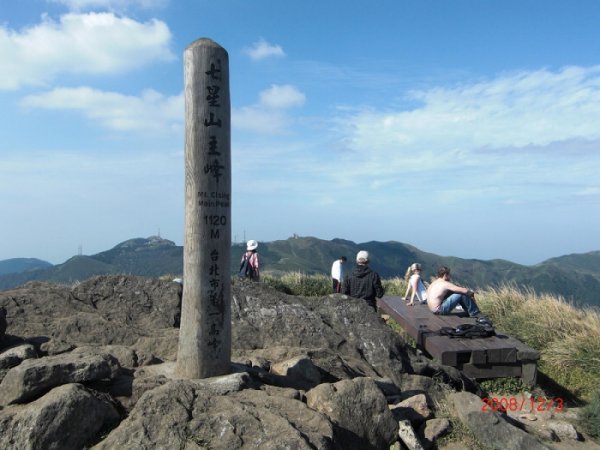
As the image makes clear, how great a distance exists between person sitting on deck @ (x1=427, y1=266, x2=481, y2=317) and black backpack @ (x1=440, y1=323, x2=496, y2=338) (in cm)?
131

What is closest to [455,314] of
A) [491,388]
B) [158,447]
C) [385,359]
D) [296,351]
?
[491,388]

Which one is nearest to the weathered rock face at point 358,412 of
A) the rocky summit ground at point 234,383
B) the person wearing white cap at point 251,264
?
the rocky summit ground at point 234,383

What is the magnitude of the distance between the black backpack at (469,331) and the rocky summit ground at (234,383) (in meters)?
1.01

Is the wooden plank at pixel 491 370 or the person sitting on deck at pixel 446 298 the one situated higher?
the person sitting on deck at pixel 446 298

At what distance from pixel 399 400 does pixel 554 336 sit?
6.67 m

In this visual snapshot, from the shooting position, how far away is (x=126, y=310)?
7.20 m

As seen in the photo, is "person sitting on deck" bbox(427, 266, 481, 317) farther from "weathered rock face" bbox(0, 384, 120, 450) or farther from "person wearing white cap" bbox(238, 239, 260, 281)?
"weathered rock face" bbox(0, 384, 120, 450)

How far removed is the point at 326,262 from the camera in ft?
267

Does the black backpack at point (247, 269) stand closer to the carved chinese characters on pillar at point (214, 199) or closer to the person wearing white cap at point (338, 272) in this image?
the person wearing white cap at point (338, 272)

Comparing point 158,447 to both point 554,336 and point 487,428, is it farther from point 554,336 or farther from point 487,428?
point 554,336

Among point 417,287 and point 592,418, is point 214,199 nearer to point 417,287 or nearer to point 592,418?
point 592,418

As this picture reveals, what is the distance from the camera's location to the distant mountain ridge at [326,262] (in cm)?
7562

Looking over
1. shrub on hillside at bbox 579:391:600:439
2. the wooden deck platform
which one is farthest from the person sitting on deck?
shrub on hillside at bbox 579:391:600:439
